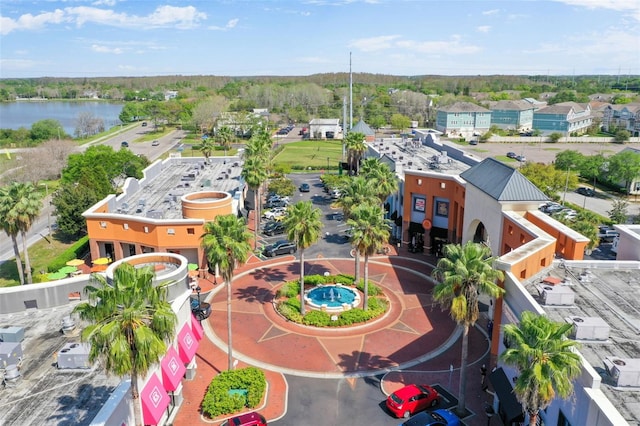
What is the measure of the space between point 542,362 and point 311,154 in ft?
373

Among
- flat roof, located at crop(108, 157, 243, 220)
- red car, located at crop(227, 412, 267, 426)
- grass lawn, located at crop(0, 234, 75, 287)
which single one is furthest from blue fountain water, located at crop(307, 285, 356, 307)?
grass lawn, located at crop(0, 234, 75, 287)

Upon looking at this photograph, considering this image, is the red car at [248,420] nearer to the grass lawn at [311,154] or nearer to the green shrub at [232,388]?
the green shrub at [232,388]

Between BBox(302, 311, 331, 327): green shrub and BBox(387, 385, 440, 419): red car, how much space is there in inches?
428

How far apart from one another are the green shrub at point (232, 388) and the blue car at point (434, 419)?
922cm

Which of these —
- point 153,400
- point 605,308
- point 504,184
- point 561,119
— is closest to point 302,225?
point 504,184

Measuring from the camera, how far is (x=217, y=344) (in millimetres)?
37312

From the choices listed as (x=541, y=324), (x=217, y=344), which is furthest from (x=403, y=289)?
(x=541, y=324)

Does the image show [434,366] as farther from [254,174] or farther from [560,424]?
[254,174]

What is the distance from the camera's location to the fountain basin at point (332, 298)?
42.1 metres

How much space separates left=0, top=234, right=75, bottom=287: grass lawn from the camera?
50119 millimetres

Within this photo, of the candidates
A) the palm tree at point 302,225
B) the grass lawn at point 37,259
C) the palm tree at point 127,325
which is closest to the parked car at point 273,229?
the palm tree at point 302,225

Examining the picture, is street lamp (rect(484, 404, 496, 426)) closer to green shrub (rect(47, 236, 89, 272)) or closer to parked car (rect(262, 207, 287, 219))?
green shrub (rect(47, 236, 89, 272))

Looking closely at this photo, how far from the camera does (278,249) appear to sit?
56344 millimetres

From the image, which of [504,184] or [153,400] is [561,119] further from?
[153,400]
